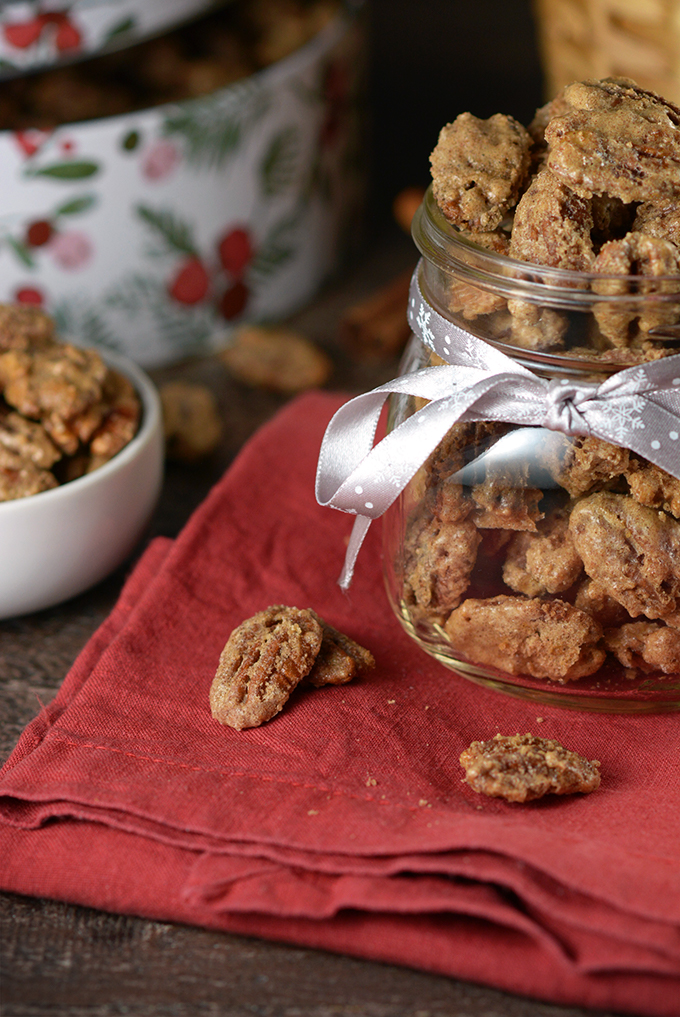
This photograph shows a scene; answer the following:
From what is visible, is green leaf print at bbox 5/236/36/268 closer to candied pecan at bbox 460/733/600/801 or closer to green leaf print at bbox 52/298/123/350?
green leaf print at bbox 52/298/123/350

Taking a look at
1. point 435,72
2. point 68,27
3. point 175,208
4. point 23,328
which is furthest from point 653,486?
point 435,72

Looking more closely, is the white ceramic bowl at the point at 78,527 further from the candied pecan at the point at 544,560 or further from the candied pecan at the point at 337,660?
the candied pecan at the point at 544,560

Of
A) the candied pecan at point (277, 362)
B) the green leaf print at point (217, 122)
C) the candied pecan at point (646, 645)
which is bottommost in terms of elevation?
the candied pecan at point (277, 362)

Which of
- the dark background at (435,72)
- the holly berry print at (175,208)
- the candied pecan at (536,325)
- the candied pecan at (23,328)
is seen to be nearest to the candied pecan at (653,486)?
the candied pecan at (536,325)

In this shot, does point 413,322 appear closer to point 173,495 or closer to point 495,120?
point 495,120

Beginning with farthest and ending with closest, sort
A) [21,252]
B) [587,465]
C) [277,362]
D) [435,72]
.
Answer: [435,72] → [277,362] → [21,252] → [587,465]

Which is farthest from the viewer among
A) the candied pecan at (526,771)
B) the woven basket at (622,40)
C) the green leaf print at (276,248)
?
the green leaf print at (276,248)

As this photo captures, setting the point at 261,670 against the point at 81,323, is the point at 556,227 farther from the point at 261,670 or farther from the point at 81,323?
the point at 81,323

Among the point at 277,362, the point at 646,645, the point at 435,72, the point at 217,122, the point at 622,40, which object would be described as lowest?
the point at 277,362
